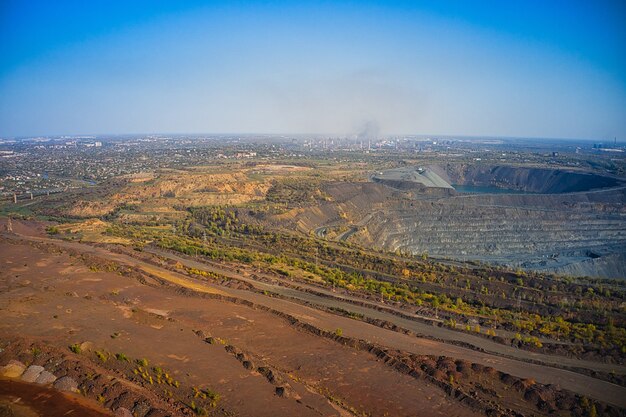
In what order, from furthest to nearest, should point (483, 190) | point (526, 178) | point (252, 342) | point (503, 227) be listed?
point (526, 178) → point (483, 190) → point (503, 227) → point (252, 342)

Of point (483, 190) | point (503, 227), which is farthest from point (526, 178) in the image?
point (503, 227)

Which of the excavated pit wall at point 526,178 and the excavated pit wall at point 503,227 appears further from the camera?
the excavated pit wall at point 526,178

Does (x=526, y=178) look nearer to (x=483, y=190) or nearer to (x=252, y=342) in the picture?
(x=483, y=190)

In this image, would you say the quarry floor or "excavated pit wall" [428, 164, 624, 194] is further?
"excavated pit wall" [428, 164, 624, 194]

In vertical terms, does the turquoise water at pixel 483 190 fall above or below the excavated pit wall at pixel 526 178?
below

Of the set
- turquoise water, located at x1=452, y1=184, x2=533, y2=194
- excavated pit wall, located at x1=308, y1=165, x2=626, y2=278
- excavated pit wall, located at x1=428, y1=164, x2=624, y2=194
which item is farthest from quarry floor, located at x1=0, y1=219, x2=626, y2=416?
turquoise water, located at x1=452, y1=184, x2=533, y2=194

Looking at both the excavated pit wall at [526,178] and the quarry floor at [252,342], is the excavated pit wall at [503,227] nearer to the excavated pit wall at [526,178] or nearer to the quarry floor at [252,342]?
the excavated pit wall at [526,178]

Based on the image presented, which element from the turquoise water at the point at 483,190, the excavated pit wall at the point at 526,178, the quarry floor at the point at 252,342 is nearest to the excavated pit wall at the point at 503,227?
the excavated pit wall at the point at 526,178

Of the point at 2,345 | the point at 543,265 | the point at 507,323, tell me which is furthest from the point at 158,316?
the point at 543,265

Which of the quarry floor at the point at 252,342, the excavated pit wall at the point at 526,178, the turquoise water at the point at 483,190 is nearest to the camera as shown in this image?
the quarry floor at the point at 252,342

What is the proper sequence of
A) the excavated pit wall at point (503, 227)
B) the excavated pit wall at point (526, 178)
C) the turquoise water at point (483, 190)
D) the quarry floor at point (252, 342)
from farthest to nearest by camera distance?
the turquoise water at point (483, 190) → the excavated pit wall at point (526, 178) → the excavated pit wall at point (503, 227) → the quarry floor at point (252, 342)

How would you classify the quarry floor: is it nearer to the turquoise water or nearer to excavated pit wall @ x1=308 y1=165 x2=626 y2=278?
excavated pit wall @ x1=308 y1=165 x2=626 y2=278

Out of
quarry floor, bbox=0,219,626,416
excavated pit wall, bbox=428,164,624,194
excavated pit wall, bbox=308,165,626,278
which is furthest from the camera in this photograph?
excavated pit wall, bbox=428,164,624,194
